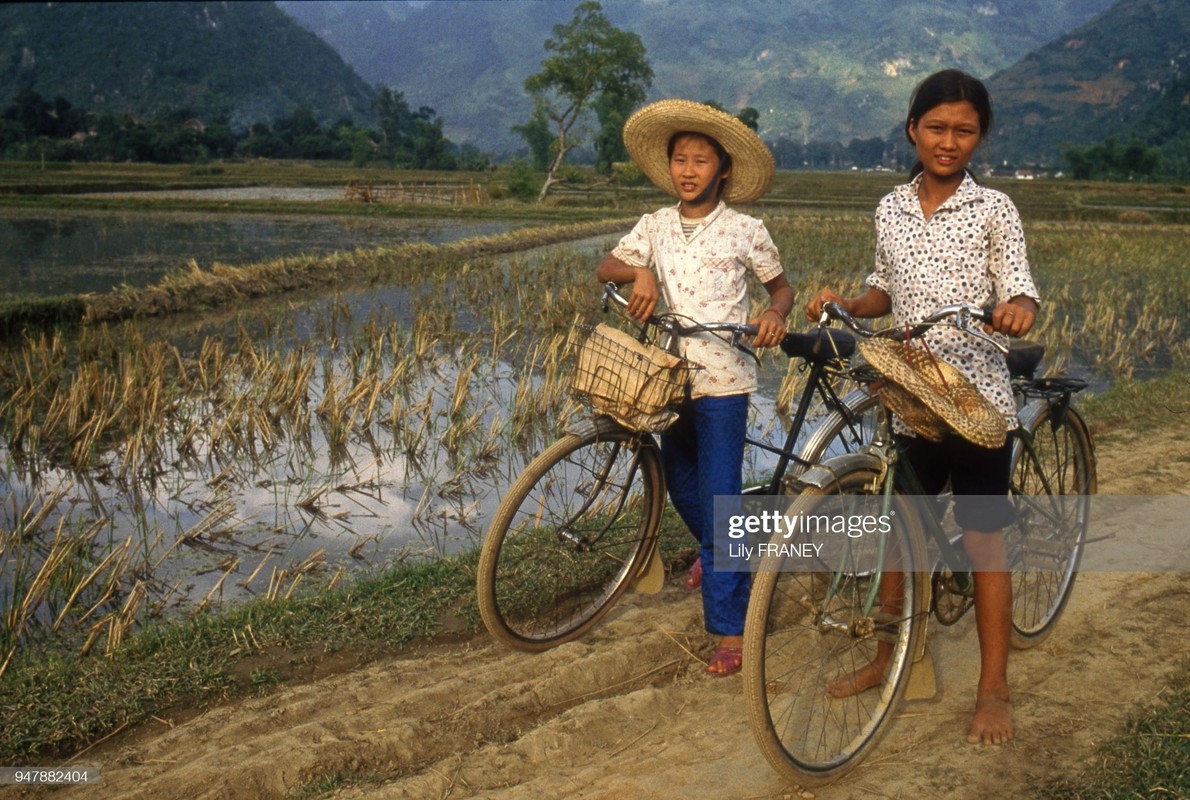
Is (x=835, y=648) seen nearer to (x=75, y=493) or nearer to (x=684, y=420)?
(x=684, y=420)

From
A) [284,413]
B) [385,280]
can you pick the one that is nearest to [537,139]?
[385,280]

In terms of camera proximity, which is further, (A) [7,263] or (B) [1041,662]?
(A) [7,263]

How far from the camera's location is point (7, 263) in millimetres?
14117

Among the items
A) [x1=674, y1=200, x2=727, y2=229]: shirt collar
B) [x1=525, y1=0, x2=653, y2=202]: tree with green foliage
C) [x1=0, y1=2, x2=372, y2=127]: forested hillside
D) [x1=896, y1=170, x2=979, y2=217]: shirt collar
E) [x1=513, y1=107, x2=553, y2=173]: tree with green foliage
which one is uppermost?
[x1=0, y1=2, x2=372, y2=127]: forested hillside

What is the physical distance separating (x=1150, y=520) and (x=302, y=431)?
4.47 m

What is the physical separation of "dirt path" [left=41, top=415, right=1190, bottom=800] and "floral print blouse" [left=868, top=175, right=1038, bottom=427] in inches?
32.7

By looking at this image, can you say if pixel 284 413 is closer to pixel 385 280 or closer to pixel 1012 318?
pixel 1012 318

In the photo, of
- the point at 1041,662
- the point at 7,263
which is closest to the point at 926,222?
the point at 1041,662

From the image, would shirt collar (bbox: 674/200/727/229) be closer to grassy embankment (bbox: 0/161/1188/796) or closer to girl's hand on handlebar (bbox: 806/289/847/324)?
girl's hand on handlebar (bbox: 806/289/847/324)

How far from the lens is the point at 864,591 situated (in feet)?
8.25

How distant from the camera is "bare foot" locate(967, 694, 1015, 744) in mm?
2533

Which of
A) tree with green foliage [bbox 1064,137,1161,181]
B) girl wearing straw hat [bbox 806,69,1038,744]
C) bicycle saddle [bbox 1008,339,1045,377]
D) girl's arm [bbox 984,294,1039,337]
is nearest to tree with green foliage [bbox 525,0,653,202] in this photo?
tree with green foliage [bbox 1064,137,1161,181]

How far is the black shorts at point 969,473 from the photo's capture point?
249 centimetres

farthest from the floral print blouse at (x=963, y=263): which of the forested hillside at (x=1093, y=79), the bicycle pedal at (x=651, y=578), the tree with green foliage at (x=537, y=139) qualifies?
the forested hillside at (x=1093, y=79)
